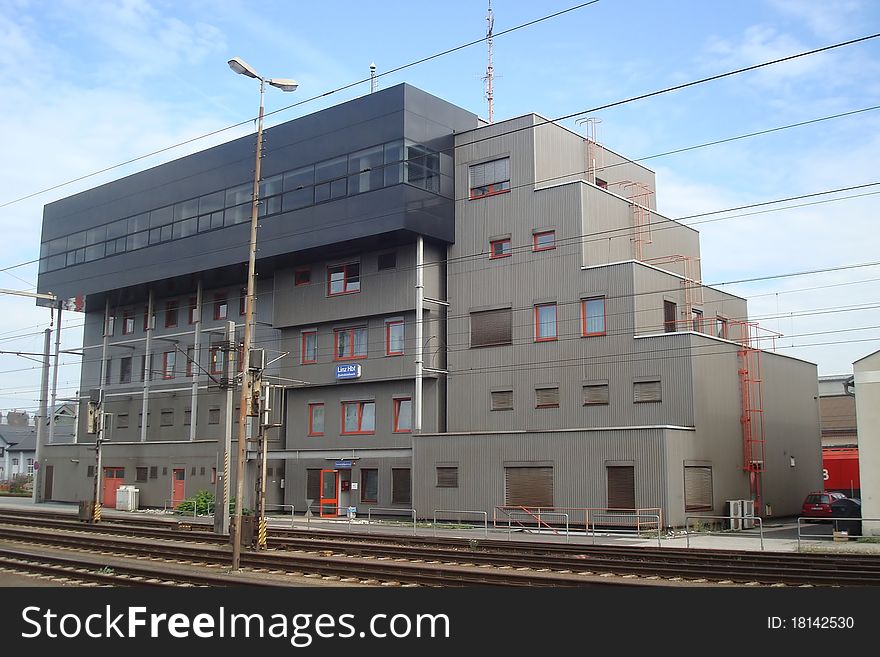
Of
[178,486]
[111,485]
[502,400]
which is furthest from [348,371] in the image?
[111,485]

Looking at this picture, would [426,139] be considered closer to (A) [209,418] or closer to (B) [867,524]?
(A) [209,418]

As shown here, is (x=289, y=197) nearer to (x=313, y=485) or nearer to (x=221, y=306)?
(x=221, y=306)

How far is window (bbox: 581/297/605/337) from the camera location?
39375 mm

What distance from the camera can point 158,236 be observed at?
54.2 meters

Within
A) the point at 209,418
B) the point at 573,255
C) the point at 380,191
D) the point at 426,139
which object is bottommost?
the point at 209,418

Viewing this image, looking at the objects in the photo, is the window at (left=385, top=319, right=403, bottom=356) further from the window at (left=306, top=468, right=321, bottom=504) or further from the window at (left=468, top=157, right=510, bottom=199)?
the window at (left=306, top=468, right=321, bottom=504)

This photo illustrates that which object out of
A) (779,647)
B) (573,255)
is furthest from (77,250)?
(779,647)

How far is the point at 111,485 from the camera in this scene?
56.5 m

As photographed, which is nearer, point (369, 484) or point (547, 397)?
point (547, 397)

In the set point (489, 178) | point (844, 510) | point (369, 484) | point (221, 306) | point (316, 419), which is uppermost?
point (489, 178)

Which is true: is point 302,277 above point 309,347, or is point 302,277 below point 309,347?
above

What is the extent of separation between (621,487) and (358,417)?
1515 centimetres

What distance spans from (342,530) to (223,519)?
5438mm

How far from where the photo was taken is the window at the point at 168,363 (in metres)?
56.2
